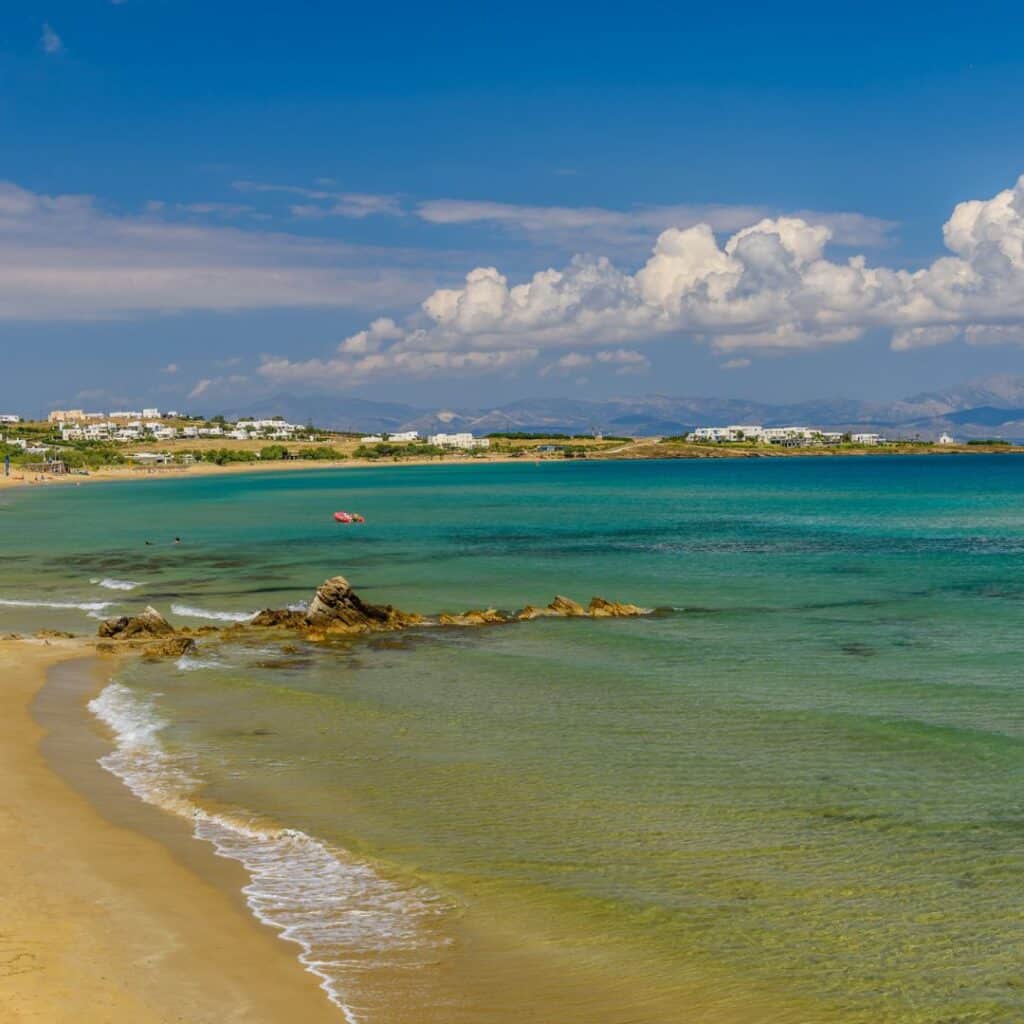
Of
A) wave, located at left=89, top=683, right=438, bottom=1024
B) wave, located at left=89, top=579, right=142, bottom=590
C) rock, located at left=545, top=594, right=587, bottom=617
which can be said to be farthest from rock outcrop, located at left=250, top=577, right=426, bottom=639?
wave, located at left=89, top=683, right=438, bottom=1024

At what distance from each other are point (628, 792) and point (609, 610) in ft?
73.0

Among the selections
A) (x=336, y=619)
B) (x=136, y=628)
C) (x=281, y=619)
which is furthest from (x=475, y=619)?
(x=136, y=628)

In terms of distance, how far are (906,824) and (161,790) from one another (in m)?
13.0

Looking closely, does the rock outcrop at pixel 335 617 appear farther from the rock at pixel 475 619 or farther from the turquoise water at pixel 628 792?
the turquoise water at pixel 628 792

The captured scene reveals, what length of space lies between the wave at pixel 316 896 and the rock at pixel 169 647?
13884 millimetres

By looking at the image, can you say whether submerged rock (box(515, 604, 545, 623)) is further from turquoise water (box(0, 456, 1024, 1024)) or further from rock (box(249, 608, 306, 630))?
rock (box(249, 608, 306, 630))

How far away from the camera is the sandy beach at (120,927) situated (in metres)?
11.2

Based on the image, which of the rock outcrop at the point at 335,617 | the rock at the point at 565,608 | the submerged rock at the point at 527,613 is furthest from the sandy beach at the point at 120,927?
the rock at the point at 565,608

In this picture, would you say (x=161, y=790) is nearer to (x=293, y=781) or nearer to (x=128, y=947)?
(x=293, y=781)

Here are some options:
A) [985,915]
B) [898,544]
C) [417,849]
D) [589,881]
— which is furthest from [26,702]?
[898,544]

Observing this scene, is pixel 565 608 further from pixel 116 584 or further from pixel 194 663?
pixel 116 584

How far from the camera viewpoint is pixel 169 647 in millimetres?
34219

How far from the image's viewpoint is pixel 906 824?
56.4 ft

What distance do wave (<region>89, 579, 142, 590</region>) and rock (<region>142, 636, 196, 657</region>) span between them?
1870cm
